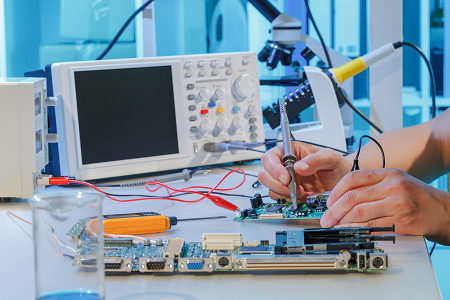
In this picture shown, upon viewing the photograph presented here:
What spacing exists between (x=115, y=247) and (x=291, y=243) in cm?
26

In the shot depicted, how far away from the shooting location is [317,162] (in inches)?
37.9

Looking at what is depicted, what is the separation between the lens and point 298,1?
2.70 m

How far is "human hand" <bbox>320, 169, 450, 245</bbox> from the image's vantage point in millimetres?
739

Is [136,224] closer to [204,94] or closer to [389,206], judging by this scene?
[389,206]

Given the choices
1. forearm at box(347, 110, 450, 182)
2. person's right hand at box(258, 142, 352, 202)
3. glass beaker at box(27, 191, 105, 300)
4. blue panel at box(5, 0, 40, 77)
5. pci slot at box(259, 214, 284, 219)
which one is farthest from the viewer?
blue panel at box(5, 0, 40, 77)

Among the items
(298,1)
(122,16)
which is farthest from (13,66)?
(298,1)

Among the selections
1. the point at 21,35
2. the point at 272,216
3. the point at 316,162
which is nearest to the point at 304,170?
the point at 316,162

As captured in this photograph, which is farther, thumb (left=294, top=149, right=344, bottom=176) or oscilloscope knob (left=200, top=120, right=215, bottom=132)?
oscilloscope knob (left=200, top=120, right=215, bottom=132)

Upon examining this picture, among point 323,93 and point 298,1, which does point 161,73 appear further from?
point 298,1

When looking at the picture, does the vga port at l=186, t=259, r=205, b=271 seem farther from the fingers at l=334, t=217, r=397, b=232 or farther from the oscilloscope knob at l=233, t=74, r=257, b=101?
the oscilloscope knob at l=233, t=74, r=257, b=101

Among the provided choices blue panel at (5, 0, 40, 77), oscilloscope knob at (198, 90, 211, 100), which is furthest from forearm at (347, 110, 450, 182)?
blue panel at (5, 0, 40, 77)

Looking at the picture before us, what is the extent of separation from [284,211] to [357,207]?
17 centimetres

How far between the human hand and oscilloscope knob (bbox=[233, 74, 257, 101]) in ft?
2.29

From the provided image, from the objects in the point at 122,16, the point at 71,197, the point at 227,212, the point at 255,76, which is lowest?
the point at 227,212
